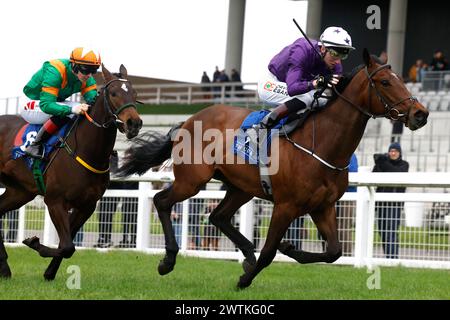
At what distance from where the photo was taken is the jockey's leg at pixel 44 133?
315 inches

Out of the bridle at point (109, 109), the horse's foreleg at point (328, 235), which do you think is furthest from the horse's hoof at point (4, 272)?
the horse's foreleg at point (328, 235)

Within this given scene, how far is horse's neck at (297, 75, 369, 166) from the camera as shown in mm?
7289

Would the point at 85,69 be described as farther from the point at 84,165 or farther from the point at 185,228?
the point at 185,228

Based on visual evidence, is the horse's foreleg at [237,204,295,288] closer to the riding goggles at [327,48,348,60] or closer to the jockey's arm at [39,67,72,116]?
the riding goggles at [327,48,348,60]

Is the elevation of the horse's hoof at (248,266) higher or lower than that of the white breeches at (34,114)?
lower

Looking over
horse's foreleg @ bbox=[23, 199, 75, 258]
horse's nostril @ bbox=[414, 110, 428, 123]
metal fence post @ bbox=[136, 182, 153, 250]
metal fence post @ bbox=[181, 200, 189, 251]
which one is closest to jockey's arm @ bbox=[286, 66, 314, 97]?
horse's nostril @ bbox=[414, 110, 428, 123]

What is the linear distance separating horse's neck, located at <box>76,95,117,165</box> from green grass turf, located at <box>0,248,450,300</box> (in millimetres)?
1008

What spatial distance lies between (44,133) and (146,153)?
1.13 meters

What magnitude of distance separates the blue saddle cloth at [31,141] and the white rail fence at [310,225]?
10.2ft

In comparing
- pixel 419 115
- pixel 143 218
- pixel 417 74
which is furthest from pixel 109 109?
pixel 417 74

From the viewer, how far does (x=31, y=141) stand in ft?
27.0

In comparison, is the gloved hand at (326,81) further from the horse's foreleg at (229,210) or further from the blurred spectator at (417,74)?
the blurred spectator at (417,74)
